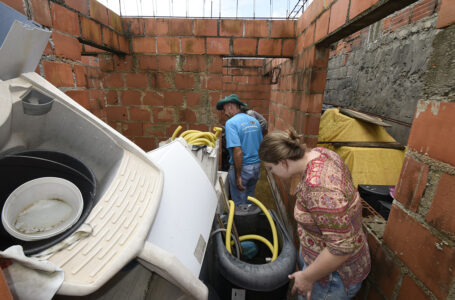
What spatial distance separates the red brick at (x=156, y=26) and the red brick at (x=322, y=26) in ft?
4.88

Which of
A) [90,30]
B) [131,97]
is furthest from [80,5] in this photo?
[131,97]

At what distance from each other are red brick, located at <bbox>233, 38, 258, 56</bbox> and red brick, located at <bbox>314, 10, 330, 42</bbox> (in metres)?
0.76

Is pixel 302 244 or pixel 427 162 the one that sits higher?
pixel 427 162

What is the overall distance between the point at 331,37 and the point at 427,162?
1.14m

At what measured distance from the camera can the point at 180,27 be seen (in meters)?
2.21

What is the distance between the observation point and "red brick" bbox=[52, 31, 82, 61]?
45.0 inches

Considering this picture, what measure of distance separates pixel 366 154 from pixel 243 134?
1259mm

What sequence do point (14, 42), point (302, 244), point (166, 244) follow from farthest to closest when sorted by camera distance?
point (302, 244)
point (166, 244)
point (14, 42)

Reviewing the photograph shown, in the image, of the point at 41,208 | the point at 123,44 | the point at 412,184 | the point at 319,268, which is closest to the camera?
the point at 41,208

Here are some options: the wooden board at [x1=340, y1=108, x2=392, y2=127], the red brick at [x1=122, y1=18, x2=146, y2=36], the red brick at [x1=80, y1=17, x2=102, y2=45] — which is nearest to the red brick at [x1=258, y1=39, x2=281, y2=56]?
the wooden board at [x1=340, y1=108, x2=392, y2=127]

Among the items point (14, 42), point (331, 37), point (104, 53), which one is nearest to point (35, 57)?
point (14, 42)

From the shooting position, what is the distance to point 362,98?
2.91 meters

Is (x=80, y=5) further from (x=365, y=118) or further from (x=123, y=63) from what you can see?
(x=365, y=118)

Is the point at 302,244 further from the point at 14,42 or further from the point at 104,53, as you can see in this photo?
the point at 104,53
